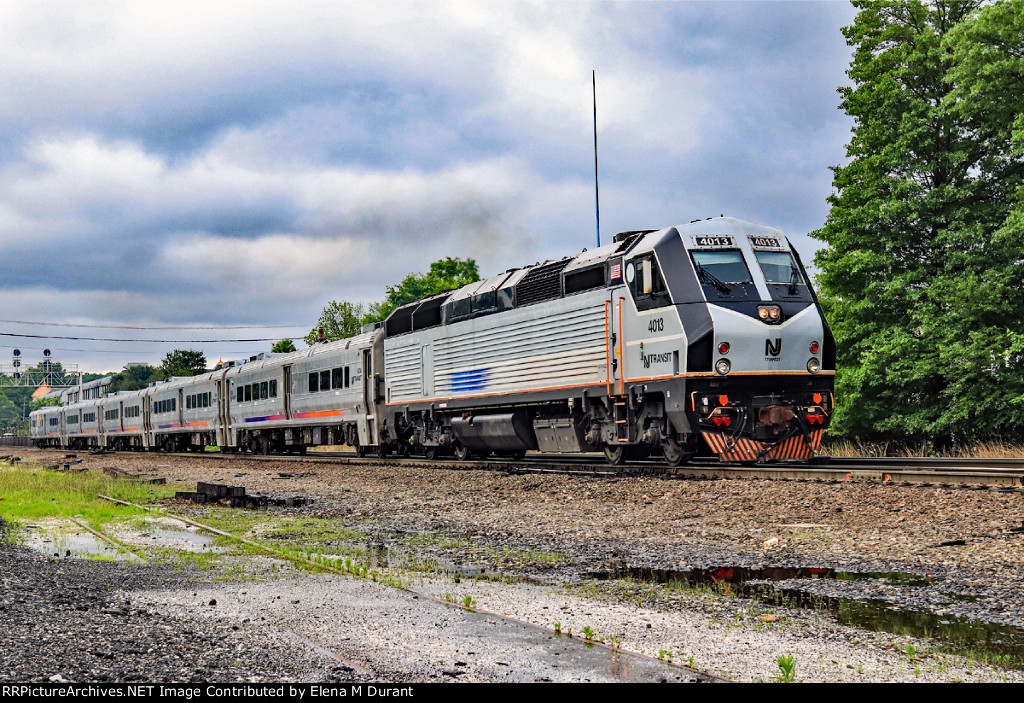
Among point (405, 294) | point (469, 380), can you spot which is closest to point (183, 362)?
point (405, 294)

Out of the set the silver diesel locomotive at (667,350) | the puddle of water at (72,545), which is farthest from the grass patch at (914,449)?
the puddle of water at (72,545)

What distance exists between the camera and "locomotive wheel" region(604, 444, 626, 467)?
1900 centimetres

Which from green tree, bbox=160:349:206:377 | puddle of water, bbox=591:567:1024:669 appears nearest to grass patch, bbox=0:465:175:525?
puddle of water, bbox=591:567:1024:669

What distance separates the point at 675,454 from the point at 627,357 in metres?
2.03

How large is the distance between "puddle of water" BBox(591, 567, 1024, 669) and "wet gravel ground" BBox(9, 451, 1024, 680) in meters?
0.14

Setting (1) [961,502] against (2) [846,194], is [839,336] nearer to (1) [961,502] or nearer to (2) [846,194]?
(2) [846,194]

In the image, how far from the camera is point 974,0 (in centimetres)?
2691

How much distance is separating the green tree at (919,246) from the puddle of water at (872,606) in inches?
658

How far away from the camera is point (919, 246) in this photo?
25609mm

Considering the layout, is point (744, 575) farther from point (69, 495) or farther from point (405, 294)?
point (405, 294)

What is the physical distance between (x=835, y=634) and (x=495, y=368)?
637 inches

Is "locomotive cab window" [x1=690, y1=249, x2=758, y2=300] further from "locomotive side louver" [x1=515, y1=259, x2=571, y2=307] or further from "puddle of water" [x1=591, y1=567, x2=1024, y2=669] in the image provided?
"puddle of water" [x1=591, y1=567, x2=1024, y2=669]

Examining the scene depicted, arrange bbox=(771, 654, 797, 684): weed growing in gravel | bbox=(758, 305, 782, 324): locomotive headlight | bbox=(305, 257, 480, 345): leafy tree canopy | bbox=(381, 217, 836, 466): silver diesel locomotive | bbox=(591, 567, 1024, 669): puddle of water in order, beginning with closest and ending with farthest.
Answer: bbox=(771, 654, 797, 684): weed growing in gravel < bbox=(591, 567, 1024, 669): puddle of water < bbox=(381, 217, 836, 466): silver diesel locomotive < bbox=(758, 305, 782, 324): locomotive headlight < bbox=(305, 257, 480, 345): leafy tree canopy
